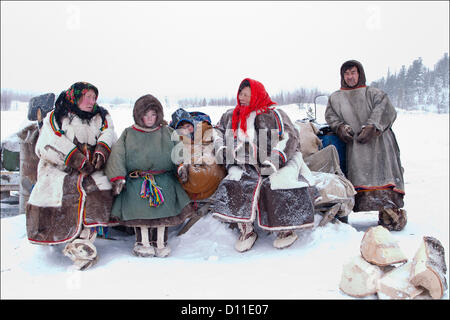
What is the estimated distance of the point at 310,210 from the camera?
9.71 ft

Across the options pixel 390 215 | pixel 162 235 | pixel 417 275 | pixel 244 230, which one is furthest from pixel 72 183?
pixel 390 215

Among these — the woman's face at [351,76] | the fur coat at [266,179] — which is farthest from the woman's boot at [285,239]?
the woman's face at [351,76]

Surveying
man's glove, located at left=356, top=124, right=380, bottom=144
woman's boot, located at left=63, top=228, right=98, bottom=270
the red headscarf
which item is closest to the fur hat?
the red headscarf

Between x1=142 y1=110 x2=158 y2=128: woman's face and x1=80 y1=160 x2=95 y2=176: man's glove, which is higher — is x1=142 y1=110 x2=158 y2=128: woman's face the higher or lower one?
the higher one

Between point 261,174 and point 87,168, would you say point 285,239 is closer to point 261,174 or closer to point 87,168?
point 261,174

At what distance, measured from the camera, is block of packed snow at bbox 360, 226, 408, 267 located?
2.15 m

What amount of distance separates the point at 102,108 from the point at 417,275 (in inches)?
107

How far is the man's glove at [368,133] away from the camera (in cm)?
373

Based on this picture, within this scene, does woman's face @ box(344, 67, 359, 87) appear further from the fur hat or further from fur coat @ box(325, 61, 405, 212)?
the fur hat

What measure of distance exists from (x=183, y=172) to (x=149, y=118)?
0.56 metres

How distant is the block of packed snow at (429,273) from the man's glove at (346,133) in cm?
197

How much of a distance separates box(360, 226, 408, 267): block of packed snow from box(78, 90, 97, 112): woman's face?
2395 millimetres

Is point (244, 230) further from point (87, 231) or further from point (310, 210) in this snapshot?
point (87, 231)

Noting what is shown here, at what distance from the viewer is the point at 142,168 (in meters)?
3.07
